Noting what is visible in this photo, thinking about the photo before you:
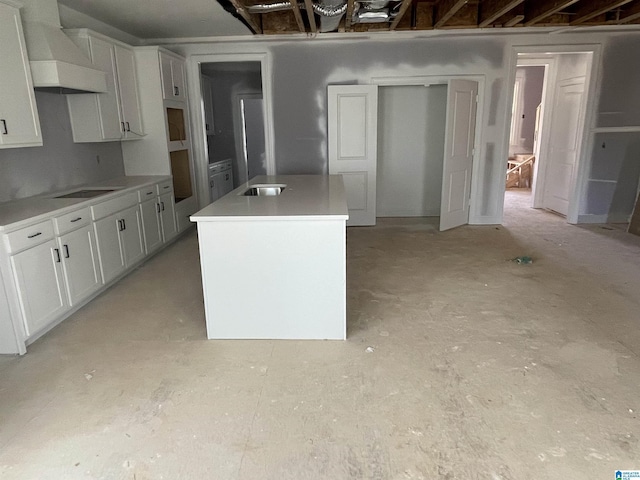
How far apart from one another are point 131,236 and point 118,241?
257mm

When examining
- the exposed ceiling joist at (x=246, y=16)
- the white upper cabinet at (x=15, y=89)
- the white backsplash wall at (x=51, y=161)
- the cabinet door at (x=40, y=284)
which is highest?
the exposed ceiling joist at (x=246, y=16)

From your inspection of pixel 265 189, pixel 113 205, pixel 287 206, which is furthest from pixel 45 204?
pixel 287 206

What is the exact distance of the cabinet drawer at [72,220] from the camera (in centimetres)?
313

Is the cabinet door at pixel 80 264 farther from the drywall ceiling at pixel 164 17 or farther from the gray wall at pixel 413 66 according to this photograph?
the gray wall at pixel 413 66

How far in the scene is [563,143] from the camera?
6184 mm

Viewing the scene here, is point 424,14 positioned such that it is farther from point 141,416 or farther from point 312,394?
point 141,416

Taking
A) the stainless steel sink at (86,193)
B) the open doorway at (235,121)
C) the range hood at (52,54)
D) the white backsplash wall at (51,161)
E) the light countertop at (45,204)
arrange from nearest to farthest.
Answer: the light countertop at (45,204) < the range hood at (52,54) < the white backsplash wall at (51,161) < the stainless steel sink at (86,193) < the open doorway at (235,121)

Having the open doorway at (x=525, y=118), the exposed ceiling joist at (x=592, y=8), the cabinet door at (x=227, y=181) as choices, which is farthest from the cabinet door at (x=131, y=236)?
the open doorway at (x=525, y=118)

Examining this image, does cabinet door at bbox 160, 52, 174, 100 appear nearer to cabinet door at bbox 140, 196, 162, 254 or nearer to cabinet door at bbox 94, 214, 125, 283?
cabinet door at bbox 140, 196, 162, 254

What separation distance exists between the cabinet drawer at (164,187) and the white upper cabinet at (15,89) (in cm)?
161

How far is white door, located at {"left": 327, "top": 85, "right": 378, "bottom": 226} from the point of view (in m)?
5.62

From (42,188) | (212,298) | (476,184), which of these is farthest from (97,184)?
(476,184)

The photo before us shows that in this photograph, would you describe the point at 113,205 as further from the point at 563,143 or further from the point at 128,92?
the point at 563,143

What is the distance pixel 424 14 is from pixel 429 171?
2151 millimetres
